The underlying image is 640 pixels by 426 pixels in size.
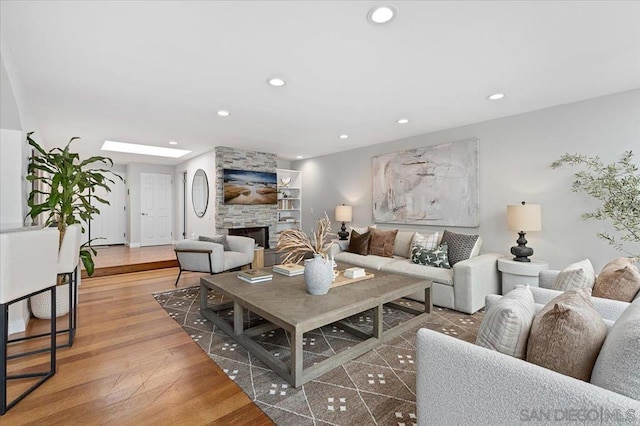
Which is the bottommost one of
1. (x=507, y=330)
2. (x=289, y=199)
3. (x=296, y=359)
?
(x=296, y=359)

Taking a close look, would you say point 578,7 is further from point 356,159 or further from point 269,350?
point 356,159

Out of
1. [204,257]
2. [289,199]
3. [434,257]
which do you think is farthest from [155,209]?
[434,257]

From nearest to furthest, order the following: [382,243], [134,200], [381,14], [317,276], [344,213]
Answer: [381,14], [317,276], [382,243], [344,213], [134,200]

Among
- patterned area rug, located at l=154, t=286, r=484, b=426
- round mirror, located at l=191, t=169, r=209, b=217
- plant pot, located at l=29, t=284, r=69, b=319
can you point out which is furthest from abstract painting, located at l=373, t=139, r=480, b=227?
plant pot, located at l=29, t=284, r=69, b=319

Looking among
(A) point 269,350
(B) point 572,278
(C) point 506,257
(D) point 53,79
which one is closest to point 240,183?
(D) point 53,79

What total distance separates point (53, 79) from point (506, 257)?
5255 mm

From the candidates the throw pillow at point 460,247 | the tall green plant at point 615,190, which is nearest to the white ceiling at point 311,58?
the tall green plant at point 615,190

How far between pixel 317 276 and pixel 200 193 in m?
4.90

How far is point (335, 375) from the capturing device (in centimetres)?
202

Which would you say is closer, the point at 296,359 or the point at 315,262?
the point at 296,359

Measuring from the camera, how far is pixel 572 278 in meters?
1.93

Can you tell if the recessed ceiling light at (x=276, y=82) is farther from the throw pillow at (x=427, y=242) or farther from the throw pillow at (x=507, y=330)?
the throw pillow at (x=427, y=242)

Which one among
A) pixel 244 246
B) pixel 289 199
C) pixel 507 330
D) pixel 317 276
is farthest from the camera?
pixel 289 199

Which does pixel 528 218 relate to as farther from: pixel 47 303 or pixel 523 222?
pixel 47 303
